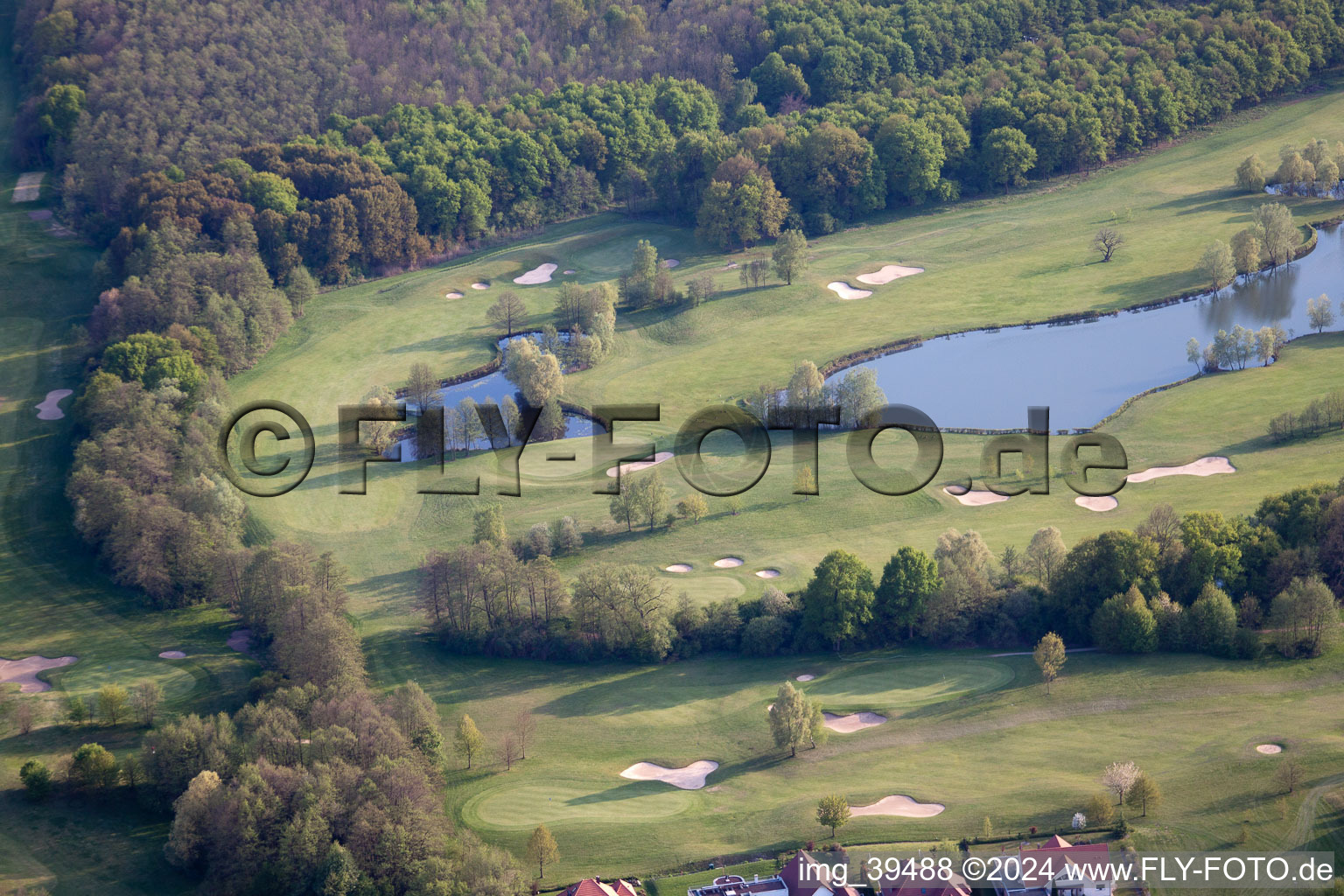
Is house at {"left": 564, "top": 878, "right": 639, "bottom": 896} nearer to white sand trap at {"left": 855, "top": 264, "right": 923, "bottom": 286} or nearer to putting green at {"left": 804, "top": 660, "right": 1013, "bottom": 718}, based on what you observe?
putting green at {"left": 804, "top": 660, "right": 1013, "bottom": 718}

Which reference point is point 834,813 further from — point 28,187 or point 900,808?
point 28,187

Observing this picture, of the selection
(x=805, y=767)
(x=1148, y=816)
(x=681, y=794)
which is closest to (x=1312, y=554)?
(x=1148, y=816)

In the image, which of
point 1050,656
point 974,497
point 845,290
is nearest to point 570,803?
point 1050,656

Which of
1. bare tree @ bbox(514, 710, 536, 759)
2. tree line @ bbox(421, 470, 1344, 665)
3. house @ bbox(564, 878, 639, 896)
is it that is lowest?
house @ bbox(564, 878, 639, 896)

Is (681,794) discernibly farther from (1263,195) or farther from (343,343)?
(1263,195)

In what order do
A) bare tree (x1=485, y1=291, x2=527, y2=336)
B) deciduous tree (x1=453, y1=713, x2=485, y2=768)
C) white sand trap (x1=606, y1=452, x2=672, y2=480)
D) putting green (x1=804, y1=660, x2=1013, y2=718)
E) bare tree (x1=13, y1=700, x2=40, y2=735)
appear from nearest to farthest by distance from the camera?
deciduous tree (x1=453, y1=713, x2=485, y2=768)
putting green (x1=804, y1=660, x2=1013, y2=718)
bare tree (x1=13, y1=700, x2=40, y2=735)
white sand trap (x1=606, y1=452, x2=672, y2=480)
bare tree (x1=485, y1=291, x2=527, y2=336)

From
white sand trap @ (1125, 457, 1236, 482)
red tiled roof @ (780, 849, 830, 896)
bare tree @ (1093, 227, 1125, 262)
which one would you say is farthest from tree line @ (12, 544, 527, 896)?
bare tree @ (1093, 227, 1125, 262)
